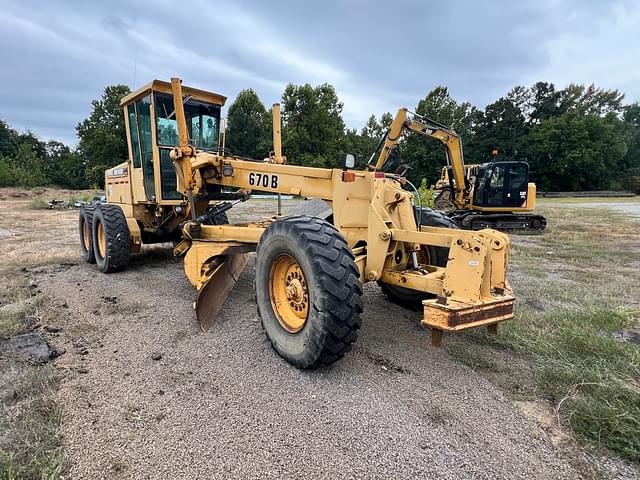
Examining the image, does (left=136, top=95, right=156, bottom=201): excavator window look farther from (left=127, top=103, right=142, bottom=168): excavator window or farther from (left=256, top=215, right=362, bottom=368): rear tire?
(left=256, top=215, right=362, bottom=368): rear tire

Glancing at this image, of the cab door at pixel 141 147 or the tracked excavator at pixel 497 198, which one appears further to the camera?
the tracked excavator at pixel 497 198

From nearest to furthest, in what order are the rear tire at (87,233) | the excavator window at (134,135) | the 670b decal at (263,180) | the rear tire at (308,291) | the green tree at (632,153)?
1. the rear tire at (308,291)
2. the 670b decal at (263,180)
3. the excavator window at (134,135)
4. the rear tire at (87,233)
5. the green tree at (632,153)

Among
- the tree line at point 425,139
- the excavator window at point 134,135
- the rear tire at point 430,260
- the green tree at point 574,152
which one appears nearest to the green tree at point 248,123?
the tree line at point 425,139

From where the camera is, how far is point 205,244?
15.1ft

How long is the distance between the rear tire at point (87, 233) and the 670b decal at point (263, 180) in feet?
12.7

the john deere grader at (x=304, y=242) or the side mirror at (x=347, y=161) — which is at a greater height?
the side mirror at (x=347, y=161)

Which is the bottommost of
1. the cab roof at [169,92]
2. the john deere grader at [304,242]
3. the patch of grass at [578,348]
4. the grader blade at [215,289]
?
the patch of grass at [578,348]

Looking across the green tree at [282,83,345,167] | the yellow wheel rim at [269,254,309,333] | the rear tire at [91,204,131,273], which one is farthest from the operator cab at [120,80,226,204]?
the green tree at [282,83,345,167]

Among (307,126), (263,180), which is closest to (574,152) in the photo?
(307,126)

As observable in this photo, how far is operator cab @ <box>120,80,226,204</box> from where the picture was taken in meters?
5.74

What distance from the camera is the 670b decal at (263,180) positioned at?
14.0 ft

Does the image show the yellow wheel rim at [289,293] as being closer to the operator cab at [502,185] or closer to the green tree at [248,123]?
the operator cab at [502,185]

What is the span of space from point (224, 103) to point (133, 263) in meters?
3.32

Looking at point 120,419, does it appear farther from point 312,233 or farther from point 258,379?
point 312,233
